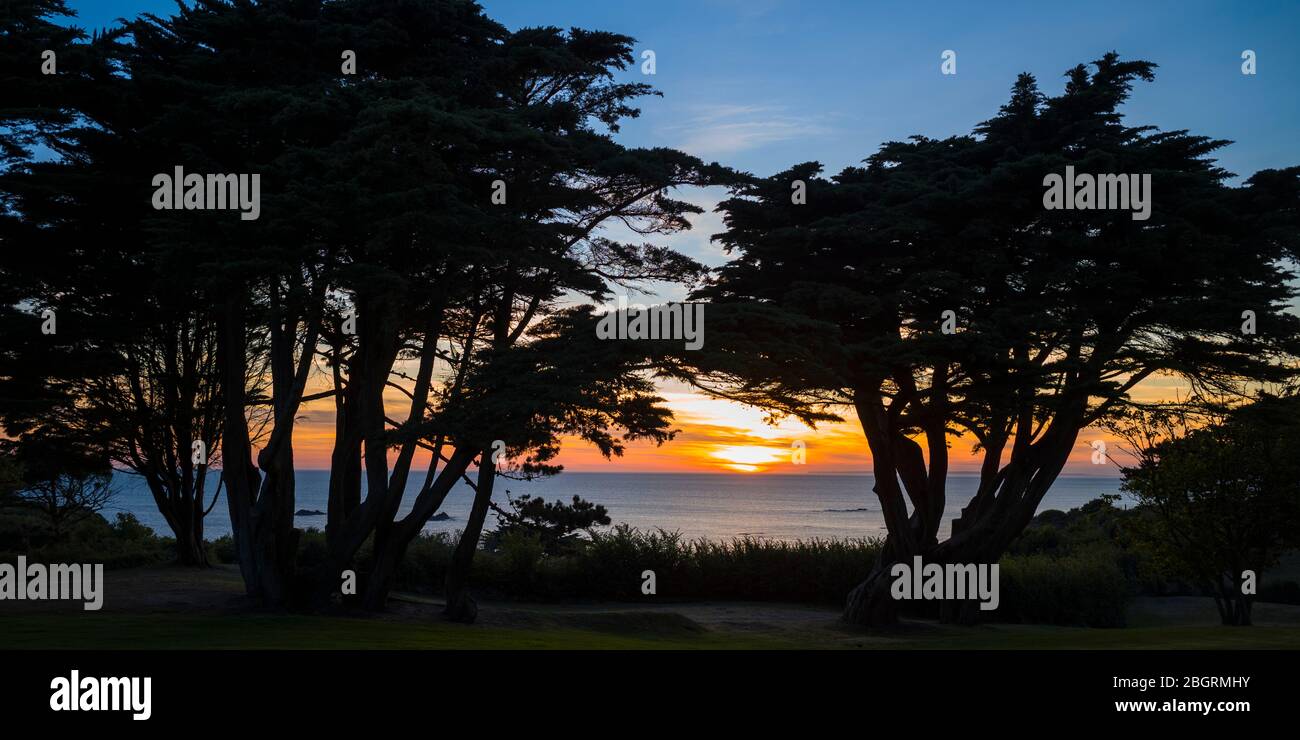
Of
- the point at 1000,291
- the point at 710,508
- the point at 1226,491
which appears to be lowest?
the point at 710,508

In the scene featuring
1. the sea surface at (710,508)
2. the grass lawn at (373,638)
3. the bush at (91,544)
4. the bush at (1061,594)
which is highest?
the grass lawn at (373,638)

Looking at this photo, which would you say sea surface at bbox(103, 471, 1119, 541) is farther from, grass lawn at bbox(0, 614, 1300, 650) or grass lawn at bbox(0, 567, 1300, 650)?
grass lawn at bbox(0, 614, 1300, 650)

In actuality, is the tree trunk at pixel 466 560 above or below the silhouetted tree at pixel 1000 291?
below

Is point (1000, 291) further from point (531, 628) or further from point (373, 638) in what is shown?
point (373, 638)

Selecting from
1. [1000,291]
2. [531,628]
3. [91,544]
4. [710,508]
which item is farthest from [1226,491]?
[710,508]

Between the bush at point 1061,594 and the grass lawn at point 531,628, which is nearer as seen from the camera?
the grass lawn at point 531,628

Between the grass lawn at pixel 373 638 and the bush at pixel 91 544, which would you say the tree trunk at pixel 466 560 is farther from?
the bush at pixel 91 544

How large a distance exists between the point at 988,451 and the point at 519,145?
12421mm

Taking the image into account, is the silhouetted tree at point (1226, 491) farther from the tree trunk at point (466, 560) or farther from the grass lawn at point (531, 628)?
the tree trunk at point (466, 560)

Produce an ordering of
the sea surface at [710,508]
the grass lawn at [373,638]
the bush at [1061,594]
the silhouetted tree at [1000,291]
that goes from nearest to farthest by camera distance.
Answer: the grass lawn at [373,638]
the silhouetted tree at [1000,291]
the bush at [1061,594]
the sea surface at [710,508]

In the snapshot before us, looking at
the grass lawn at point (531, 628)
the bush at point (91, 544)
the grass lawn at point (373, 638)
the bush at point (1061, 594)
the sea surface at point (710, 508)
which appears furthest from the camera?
the sea surface at point (710, 508)

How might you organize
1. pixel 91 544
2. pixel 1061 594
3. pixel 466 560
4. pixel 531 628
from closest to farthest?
1. pixel 531 628
2. pixel 466 560
3. pixel 1061 594
4. pixel 91 544

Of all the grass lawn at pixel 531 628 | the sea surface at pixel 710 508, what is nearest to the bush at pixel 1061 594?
the grass lawn at pixel 531 628
